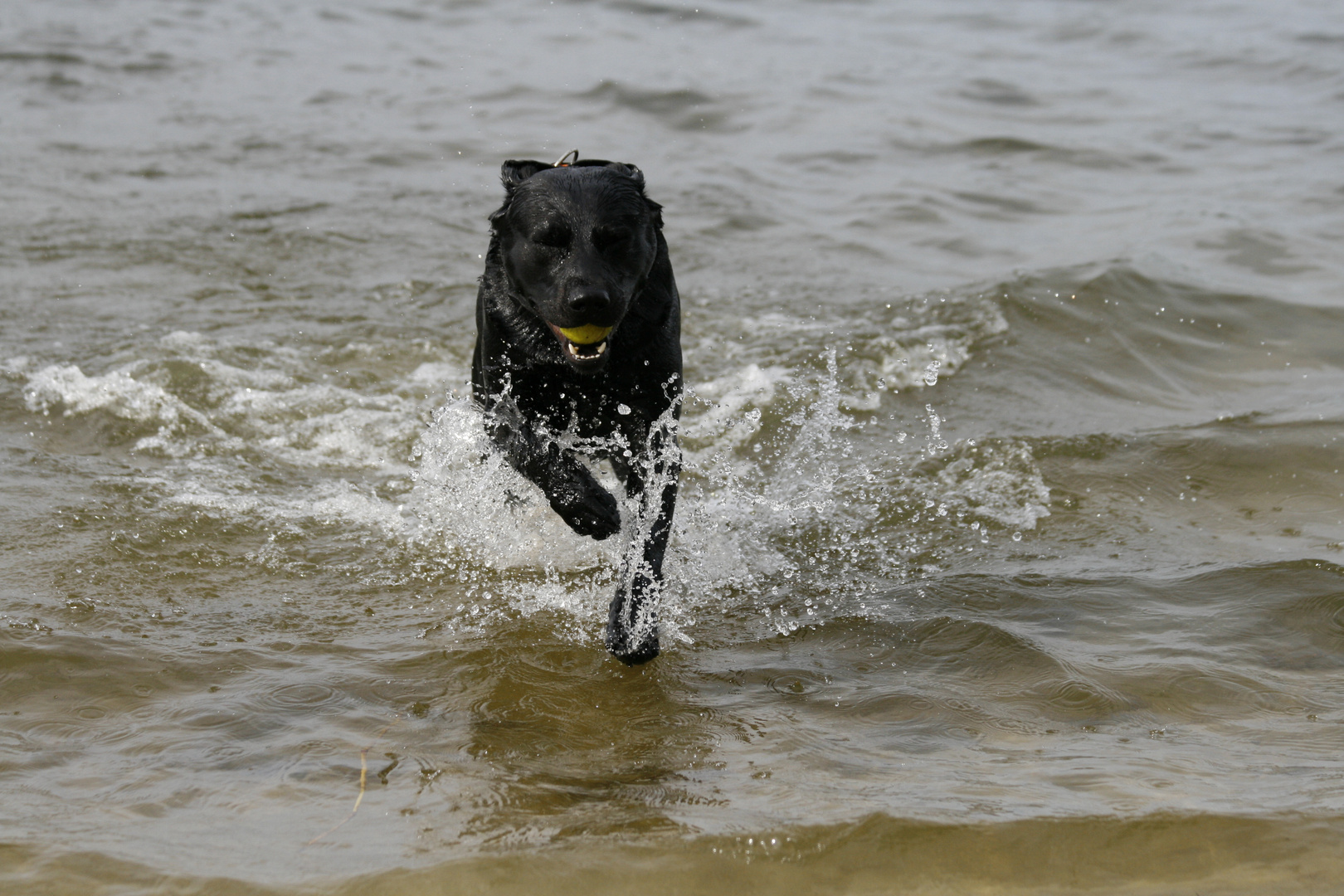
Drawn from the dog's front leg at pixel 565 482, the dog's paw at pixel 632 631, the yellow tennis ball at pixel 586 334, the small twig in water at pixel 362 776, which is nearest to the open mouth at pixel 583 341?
the yellow tennis ball at pixel 586 334

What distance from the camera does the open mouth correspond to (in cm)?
370

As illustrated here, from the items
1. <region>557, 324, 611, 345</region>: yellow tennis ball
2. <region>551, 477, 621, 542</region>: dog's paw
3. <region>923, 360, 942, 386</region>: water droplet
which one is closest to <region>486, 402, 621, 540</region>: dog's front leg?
<region>551, 477, 621, 542</region>: dog's paw

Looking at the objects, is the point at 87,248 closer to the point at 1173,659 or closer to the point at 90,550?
the point at 90,550

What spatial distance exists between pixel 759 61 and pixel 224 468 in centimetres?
1154

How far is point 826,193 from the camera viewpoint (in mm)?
10375

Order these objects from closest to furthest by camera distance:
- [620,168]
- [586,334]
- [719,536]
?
1. [586,334]
2. [620,168]
3. [719,536]

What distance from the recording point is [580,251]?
146 inches

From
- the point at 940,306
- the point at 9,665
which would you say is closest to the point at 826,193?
the point at 940,306

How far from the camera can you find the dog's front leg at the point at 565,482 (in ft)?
12.8

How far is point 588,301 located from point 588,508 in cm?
67

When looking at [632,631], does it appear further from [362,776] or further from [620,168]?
[620,168]

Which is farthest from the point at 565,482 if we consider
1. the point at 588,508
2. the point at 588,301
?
the point at 588,301

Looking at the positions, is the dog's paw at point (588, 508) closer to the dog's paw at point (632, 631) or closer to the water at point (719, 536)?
the dog's paw at point (632, 631)

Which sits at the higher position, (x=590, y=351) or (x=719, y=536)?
(x=590, y=351)
